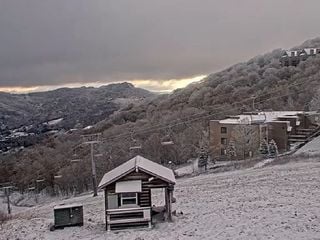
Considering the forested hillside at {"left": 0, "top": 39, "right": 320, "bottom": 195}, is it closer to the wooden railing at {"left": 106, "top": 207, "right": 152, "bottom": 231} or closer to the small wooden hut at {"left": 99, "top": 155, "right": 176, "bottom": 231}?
the small wooden hut at {"left": 99, "top": 155, "right": 176, "bottom": 231}

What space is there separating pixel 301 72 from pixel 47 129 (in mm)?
92048

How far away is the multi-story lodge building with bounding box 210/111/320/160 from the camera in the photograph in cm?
5809

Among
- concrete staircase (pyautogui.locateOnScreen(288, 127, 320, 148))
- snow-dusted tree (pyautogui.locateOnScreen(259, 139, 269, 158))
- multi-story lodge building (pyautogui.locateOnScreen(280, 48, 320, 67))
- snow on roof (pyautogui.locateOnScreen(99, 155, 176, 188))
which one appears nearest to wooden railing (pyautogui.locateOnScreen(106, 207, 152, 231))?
snow on roof (pyautogui.locateOnScreen(99, 155, 176, 188))

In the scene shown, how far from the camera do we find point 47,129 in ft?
569

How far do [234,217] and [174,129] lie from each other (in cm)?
6586

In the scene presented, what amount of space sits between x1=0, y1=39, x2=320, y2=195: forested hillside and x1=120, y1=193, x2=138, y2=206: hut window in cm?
4332

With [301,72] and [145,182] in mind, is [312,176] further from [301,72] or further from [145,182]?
[301,72]

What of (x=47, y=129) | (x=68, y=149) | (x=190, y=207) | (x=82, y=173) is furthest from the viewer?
(x=47, y=129)

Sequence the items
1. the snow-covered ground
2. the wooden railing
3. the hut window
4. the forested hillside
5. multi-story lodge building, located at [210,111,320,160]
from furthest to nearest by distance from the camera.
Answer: the forested hillside < multi-story lodge building, located at [210,111,320,160] < the hut window < the wooden railing < the snow-covered ground

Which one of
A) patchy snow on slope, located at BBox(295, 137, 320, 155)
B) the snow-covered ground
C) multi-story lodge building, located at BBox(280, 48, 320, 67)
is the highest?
multi-story lodge building, located at BBox(280, 48, 320, 67)

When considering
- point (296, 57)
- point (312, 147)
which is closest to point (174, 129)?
point (312, 147)

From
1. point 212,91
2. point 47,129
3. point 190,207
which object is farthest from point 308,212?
point 47,129

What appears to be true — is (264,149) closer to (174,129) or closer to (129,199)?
(174,129)

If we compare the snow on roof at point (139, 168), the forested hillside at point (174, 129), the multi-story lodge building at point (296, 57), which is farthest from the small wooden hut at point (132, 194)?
the multi-story lodge building at point (296, 57)
